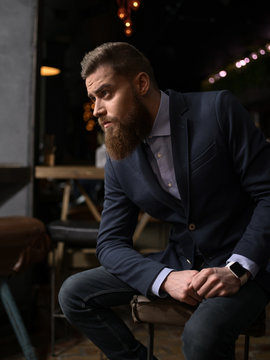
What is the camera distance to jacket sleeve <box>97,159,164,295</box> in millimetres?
1776

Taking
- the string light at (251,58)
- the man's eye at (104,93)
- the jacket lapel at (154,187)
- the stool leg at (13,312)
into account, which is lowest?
the stool leg at (13,312)

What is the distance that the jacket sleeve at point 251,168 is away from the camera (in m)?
1.62

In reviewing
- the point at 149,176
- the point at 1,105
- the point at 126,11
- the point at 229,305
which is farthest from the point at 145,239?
the point at 229,305

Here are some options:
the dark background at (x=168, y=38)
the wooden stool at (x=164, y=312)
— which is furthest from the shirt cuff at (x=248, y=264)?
the dark background at (x=168, y=38)

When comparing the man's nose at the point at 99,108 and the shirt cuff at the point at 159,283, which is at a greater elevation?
the man's nose at the point at 99,108

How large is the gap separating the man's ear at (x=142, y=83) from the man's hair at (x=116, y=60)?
0.02 meters

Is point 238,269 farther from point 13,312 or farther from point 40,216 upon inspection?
point 40,216

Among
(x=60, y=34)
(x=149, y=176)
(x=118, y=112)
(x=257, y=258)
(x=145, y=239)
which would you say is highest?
(x=60, y=34)

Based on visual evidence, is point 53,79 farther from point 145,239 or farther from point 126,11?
point 126,11

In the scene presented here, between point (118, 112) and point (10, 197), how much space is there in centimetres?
169

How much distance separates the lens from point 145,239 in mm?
3969

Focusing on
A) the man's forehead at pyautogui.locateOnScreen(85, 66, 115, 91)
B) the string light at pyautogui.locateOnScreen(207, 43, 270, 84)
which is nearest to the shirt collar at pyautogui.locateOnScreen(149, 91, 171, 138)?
the man's forehead at pyautogui.locateOnScreen(85, 66, 115, 91)

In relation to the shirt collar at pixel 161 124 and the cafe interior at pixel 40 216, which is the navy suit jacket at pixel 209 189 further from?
the cafe interior at pixel 40 216

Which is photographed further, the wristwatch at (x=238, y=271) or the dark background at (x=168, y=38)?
the dark background at (x=168, y=38)
